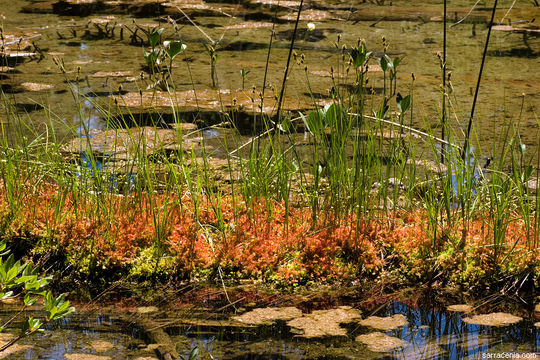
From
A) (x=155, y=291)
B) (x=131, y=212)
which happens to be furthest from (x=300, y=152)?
(x=155, y=291)

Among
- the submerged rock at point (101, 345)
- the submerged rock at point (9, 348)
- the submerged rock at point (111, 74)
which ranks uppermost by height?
the submerged rock at point (111, 74)

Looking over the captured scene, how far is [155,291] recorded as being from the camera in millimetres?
2639

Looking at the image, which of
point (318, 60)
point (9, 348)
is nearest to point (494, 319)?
point (9, 348)

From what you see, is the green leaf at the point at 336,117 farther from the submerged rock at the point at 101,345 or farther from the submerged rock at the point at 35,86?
the submerged rock at the point at 35,86

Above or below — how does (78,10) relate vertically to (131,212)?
above

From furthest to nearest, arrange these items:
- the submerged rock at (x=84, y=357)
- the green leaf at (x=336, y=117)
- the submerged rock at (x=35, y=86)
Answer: the submerged rock at (x=35, y=86) → the green leaf at (x=336, y=117) → the submerged rock at (x=84, y=357)

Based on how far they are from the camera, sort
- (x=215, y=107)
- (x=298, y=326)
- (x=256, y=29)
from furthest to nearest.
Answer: (x=256, y=29) < (x=215, y=107) < (x=298, y=326)

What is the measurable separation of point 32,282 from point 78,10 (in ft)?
25.4

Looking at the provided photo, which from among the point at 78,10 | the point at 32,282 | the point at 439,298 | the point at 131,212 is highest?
the point at 78,10

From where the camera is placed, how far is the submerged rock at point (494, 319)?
7.53ft

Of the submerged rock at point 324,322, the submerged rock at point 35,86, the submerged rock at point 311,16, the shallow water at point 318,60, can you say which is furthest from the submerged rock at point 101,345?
the submerged rock at point 311,16

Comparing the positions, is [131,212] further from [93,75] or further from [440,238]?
[93,75]

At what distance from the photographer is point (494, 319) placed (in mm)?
2322

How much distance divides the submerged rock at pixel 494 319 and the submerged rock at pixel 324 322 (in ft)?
1.24
